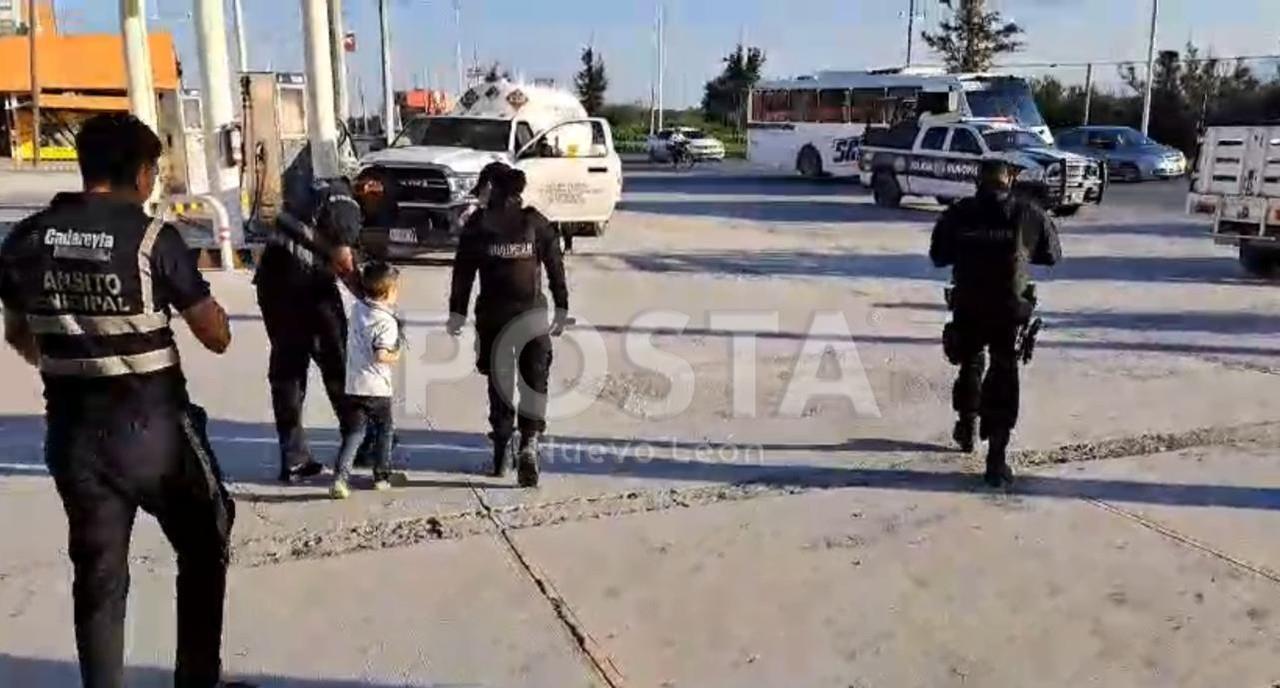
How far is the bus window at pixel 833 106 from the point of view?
30.1 meters

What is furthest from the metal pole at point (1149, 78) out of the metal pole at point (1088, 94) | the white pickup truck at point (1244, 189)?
the white pickup truck at point (1244, 189)

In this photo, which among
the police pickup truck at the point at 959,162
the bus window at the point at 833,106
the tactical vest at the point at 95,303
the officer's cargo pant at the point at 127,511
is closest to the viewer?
the tactical vest at the point at 95,303

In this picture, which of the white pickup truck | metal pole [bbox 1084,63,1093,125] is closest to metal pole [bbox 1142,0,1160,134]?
metal pole [bbox 1084,63,1093,125]

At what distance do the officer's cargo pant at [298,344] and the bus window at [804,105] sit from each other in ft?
88.4

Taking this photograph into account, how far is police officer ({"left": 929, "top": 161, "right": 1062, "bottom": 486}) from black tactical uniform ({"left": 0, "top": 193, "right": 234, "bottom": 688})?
396cm

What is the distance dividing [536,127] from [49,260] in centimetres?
1370

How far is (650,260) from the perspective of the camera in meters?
15.2

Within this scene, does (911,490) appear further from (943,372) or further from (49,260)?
(49,260)

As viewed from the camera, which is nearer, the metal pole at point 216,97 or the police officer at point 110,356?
the police officer at point 110,356

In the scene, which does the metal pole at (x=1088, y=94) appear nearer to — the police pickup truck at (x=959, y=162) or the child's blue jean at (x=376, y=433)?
the police pickup truck at (x=959, y=162)

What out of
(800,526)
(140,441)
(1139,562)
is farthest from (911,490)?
(140,441)

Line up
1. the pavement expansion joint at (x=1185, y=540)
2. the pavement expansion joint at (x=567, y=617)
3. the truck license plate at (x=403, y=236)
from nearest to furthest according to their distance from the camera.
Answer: the pavement expansion joint at (x=567, y=617) < the pavement expansion joint at (x=1185, y=540) < the truck license plate at (x=403, y=236)

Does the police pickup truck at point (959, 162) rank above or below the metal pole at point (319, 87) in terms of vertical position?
below

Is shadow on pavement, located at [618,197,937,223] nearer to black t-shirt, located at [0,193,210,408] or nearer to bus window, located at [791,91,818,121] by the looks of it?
bus window, located at [791,91,818,121]
